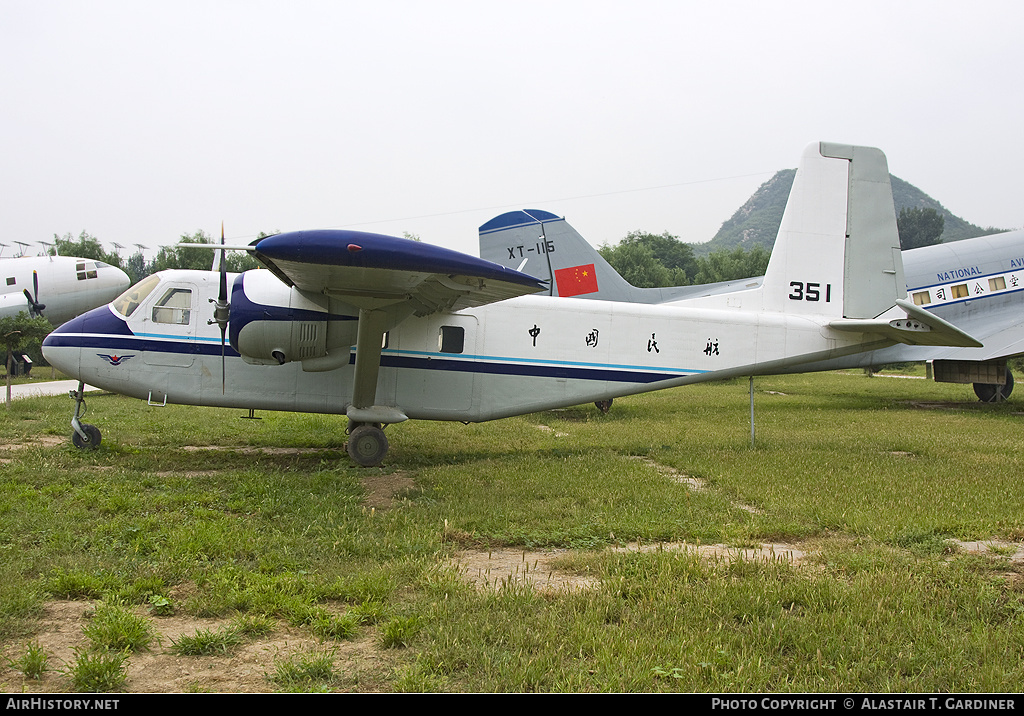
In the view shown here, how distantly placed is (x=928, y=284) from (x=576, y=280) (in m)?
10.1

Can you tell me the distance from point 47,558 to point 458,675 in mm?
3582

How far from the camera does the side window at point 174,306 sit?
10070 mm

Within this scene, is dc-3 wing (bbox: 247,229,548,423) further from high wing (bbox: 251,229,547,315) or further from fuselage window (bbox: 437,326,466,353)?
fuselage window (bbox: 437,326,466,353)

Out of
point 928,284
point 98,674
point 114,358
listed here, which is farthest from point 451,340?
point 928,284

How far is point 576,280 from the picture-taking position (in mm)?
16312

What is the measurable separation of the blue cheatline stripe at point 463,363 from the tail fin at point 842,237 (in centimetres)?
254

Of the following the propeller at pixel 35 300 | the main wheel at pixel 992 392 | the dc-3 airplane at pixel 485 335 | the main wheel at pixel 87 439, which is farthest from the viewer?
the propeller at pixel 35 300

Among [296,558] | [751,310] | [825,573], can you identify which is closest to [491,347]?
[751,310]

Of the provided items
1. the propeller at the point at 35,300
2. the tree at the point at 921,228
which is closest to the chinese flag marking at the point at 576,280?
the propeller at the point at 35,300

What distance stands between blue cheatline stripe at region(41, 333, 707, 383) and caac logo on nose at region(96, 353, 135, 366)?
0.34 ft

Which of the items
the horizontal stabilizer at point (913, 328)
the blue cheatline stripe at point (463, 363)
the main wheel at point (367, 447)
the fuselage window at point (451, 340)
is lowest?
the main wheel at point (367, 447)

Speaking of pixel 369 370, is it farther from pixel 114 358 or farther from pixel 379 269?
pixel 114 358

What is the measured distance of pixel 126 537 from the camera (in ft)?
18.7

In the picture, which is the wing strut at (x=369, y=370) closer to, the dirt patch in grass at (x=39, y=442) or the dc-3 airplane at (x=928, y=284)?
the dirt patch in grass at (x=39, y=442)
